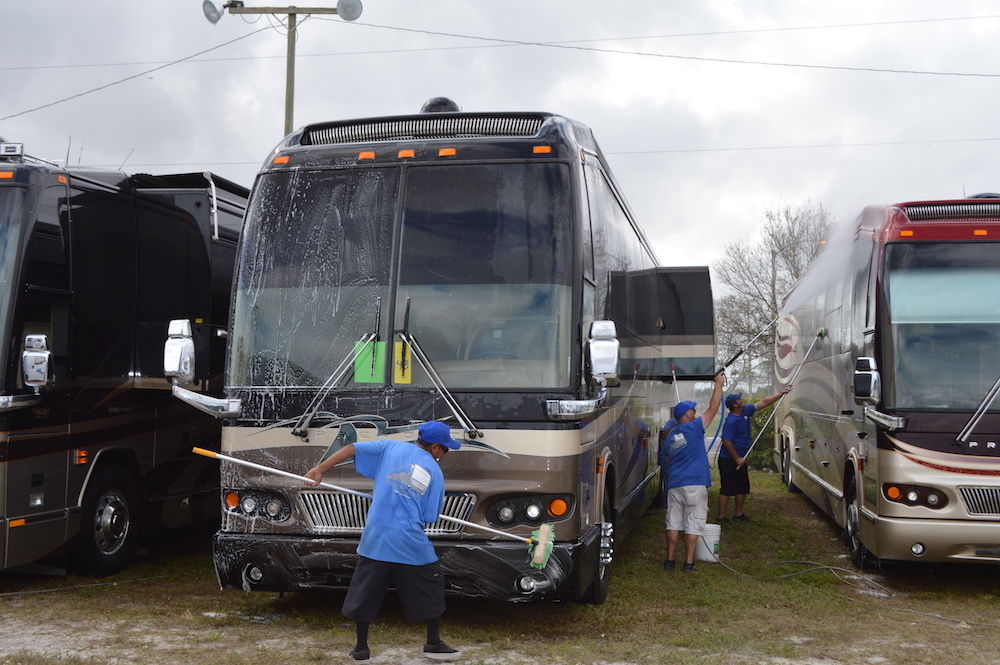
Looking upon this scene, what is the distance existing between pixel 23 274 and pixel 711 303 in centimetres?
850

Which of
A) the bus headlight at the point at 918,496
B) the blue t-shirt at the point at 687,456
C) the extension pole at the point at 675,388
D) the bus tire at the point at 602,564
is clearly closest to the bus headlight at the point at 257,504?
the bus tire at the point at 602,564

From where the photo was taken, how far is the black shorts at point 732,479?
41.1 ft

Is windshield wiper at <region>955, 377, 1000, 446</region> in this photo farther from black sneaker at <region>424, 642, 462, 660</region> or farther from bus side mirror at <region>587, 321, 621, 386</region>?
black sneaker at <region>424, 642, 462, 660</region>

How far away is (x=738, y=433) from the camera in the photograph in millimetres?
12500

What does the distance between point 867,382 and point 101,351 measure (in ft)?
21.3

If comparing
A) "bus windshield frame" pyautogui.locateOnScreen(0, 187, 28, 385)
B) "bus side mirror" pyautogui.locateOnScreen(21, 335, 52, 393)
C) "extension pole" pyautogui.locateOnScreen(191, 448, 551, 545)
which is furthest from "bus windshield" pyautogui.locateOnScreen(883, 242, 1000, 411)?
"bus windshield frame" pyautogui.locateOnScreen(0, 187, 28, 385)

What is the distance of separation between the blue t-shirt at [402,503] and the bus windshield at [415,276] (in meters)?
0.68

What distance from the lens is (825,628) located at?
712 centimetres

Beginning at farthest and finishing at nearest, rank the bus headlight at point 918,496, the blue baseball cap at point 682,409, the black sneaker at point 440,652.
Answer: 1. the blue baseball cap at point 682,409
2. the bus headlight at point 918,496
3. the black sneaker at point 440,652

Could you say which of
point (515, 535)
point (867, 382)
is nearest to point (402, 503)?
point (515, 535)

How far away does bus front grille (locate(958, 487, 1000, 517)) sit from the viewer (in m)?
7.80

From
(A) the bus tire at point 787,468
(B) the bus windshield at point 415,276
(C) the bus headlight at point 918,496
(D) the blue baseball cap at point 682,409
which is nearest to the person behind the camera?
(B) the bus windshield at point 415,276

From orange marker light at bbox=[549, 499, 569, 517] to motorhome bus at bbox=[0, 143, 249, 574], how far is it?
12.9 feet

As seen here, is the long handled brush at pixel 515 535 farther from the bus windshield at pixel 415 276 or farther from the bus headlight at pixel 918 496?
the bus headlight at pixel 918 496
